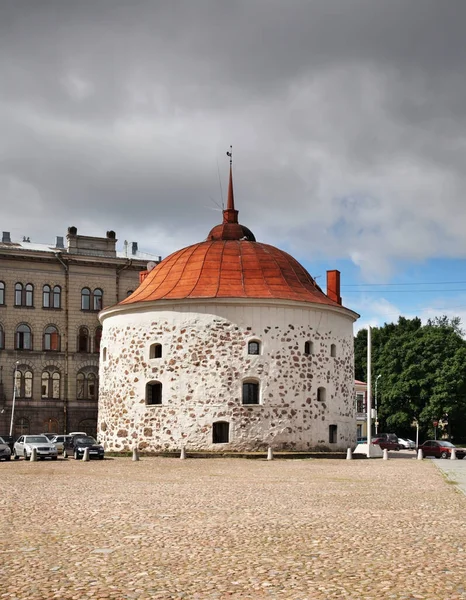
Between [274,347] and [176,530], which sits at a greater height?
[274,347]

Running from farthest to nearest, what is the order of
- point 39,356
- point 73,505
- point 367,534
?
1. point 39,356
2. point 73,505
3. point 367,534

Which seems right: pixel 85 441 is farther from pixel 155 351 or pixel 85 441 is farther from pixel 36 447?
pixel 155 351

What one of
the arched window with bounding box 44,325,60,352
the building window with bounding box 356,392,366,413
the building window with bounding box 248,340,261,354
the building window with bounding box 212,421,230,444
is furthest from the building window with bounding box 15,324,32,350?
the building window with bounding box 356,392,366,413

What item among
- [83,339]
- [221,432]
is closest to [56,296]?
[83,339]

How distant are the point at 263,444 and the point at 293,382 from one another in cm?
379

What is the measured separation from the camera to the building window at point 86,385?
6819cm

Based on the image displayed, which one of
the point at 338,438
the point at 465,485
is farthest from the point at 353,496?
the point at 338,438

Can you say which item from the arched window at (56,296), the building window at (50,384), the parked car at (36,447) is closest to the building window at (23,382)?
the building window at (50,384)

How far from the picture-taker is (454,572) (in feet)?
33.0

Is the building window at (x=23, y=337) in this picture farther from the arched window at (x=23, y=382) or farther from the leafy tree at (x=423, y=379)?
the leafy tree at (x=423, y=379)

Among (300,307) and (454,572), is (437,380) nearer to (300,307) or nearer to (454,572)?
(300,307)

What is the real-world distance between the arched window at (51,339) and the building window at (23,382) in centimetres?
264

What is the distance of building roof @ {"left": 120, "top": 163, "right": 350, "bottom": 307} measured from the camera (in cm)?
4534

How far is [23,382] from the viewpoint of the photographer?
66688 mm
